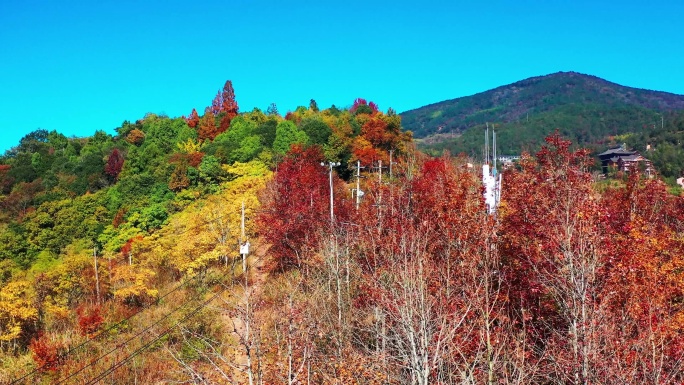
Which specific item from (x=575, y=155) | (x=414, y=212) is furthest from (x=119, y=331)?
(x=575, y=155)

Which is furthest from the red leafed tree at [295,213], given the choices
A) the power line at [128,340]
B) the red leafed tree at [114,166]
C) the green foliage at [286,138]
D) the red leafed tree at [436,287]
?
the red leafed tree at [114,166]

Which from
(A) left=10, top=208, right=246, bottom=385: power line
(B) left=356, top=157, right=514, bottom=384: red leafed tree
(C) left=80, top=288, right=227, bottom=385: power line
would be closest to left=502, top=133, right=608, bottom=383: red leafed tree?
(B) left=356, top=157, right=514, bottom=384: red leafed tree

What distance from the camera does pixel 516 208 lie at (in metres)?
17.2

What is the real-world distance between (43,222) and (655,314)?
44144 millimetres

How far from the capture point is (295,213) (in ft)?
83.3

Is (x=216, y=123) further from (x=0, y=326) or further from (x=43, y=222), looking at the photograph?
(x=0, y=326)

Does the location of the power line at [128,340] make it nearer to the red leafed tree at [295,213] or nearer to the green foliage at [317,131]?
the red leafed tree at [295,213]

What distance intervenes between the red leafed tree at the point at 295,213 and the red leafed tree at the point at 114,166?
29.5 meters

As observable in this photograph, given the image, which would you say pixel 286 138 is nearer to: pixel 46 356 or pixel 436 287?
pixel 46 356

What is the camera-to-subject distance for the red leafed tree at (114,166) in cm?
5331

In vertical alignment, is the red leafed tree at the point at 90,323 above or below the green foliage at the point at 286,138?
below

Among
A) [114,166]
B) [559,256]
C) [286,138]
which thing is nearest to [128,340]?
[559,256]

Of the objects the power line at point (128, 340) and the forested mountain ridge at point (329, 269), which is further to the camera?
the power line at point (128, 340)

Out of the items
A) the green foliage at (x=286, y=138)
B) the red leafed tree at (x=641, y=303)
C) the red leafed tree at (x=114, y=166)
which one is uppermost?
the green foliage at (x=286, y=138)
